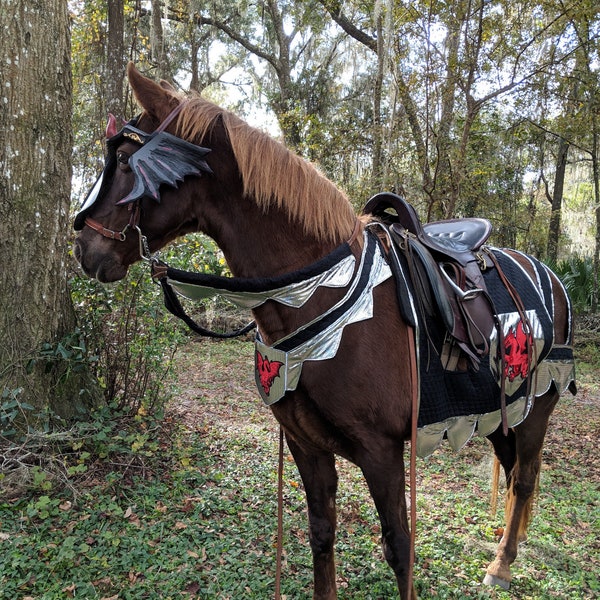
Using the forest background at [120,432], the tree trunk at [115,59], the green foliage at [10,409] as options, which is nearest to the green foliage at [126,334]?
the forest background at [120,432]

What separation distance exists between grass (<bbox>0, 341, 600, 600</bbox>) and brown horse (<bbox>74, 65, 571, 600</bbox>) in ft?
3.60

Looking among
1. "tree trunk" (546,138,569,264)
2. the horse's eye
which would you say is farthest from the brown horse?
"tree trunk" (546,138,569,264)

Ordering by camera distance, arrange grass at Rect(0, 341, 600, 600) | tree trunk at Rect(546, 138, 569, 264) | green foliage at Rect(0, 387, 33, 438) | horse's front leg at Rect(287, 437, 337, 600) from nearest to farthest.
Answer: horse's front leg at Rect(287, 437, 337, 600) < grass at Rect(0, 341, 600, 600) < green foliage at Rect(0, 387, 33, 438) < tree trunk at Rect(546, 138, 569, 264)

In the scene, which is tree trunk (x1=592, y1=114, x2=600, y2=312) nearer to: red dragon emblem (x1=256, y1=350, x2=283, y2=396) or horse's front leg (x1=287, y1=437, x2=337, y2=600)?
horse's front leg (x1=287, y1=437, x2=337, y2=600)

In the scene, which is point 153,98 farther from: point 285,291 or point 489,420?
point 489,420

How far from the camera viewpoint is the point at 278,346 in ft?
6.00

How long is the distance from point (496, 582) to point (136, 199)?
9.61ft

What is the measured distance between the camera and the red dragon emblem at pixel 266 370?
1844 millimetres

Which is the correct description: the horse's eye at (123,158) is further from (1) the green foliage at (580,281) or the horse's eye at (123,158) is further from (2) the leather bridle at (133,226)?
(1) the green foliage at (580,281)

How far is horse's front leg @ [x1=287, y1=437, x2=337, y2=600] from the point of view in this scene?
7.18 ft

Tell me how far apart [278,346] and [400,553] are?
40.4 inches

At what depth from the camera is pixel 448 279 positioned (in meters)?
2.22

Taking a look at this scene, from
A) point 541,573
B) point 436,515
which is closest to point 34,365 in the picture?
point 436,515

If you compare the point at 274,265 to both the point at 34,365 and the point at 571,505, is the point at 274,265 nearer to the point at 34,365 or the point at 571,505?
the point at 34,365
